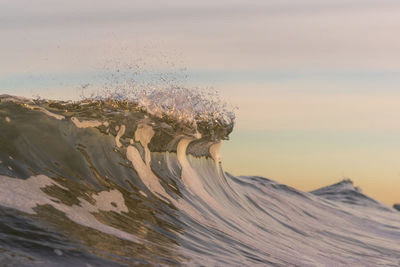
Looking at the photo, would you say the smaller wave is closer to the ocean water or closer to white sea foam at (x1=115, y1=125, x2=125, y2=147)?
the ocean water

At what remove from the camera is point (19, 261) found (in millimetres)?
5074

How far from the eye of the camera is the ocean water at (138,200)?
238 inches

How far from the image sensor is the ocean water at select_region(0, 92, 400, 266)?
605cm

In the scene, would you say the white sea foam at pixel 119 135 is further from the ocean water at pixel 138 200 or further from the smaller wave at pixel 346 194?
the smaller wave at pixel 346 194

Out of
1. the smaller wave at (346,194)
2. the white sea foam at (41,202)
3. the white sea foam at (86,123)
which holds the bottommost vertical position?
the white sea foam at (41,202)

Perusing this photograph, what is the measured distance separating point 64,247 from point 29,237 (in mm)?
334

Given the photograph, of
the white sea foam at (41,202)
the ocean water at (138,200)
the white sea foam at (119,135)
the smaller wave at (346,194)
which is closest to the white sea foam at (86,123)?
the ocean water at (138,200)

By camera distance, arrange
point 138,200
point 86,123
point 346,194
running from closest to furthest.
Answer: point 138,200, point 86,123, point 346,194

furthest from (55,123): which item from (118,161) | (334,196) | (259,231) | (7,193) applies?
(334,196)

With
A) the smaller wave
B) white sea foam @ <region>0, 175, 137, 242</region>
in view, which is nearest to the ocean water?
white sea foam @ <region>0, 175, 137, 242</region>

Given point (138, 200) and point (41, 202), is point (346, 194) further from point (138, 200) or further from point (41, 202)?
point (41, 202)

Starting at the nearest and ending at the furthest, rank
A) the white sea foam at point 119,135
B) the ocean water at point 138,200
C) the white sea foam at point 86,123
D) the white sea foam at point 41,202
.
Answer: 1. the ocean water at point 138,200
2. the white sea foam at point 41,202
3. the white sea foam at point 86,123
4. the white sea foam at point 119,135

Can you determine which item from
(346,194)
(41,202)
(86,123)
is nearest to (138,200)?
(86,123)

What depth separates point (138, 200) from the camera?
28.1ft
